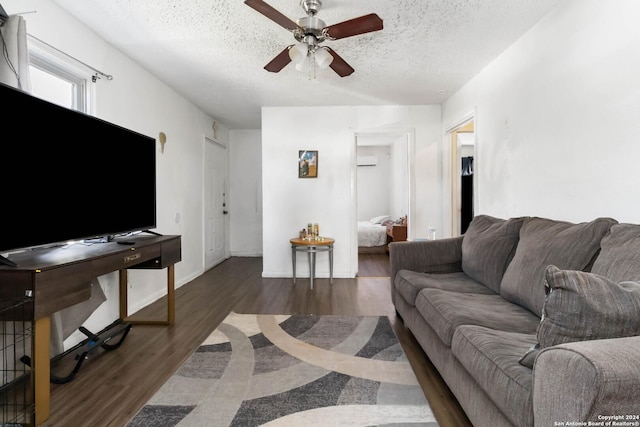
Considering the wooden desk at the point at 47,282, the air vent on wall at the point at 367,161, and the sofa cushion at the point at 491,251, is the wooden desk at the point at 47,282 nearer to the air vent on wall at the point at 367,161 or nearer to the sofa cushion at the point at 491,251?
the sofa cushion at the point at 491,251

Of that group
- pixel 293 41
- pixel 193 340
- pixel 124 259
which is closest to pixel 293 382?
pixel 193 340

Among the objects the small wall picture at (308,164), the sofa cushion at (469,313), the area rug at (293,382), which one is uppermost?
the small wall picture at (308,164)

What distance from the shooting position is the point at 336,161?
4.56 m

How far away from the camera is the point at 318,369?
2.03 metres

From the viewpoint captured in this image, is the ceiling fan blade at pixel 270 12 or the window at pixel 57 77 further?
the window at pixel 57 77

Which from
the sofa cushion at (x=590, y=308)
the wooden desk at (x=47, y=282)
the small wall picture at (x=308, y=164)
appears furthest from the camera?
the small wall picture at (x=308, y=164)

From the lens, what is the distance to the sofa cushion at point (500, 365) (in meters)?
1.05

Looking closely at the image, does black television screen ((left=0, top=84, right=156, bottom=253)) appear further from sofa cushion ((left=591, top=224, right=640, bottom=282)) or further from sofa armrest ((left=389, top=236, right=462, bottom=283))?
sofa cushion ((left=591, top=224, right=640, bottom=282))

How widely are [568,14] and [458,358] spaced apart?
2.36 metres

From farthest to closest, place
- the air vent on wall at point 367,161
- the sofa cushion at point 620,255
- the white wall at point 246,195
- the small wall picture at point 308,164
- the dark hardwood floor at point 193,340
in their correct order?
the air vent on wall at point 367,161 < the white wall at point 246,195 < the small wall picture at point 308,164 < the dark hardwood floor at point 193,340 < the sofa cushion at point 620,255

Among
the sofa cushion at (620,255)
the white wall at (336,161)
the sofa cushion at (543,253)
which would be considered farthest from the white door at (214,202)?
the sofa cushion at (620,255)

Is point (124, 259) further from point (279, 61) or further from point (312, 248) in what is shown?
point (312, 248)

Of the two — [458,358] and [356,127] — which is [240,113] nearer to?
[356,127]

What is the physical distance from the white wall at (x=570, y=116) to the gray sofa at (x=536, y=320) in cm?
31
